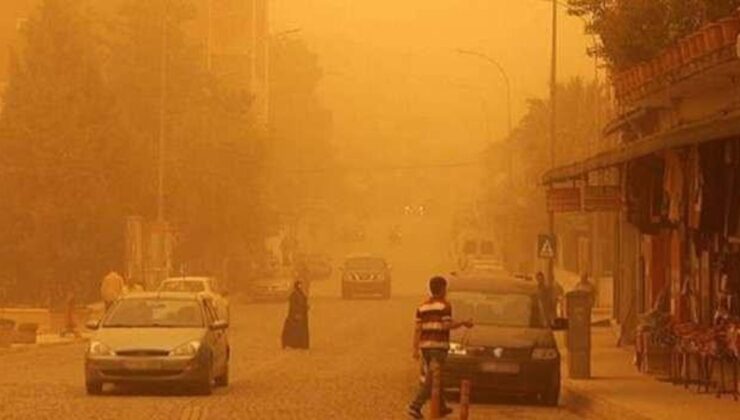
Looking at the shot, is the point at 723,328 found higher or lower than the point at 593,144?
lower

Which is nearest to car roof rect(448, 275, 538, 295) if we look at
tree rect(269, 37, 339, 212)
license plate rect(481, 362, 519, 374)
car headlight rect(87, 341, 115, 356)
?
license plate rect(481, 362, 519, 374)

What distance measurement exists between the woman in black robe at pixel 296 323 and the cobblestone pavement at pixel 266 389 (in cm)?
58

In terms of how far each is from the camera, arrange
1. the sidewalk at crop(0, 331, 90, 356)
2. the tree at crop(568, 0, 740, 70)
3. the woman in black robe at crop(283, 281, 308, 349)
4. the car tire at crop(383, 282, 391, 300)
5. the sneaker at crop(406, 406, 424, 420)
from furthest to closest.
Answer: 1. the car tire at crop(383, 282, 391, 300)
2. the woman in black robe at crop(283, 281, 308, 349)
3. the sidewalk at crop(0, 331, 90, 356)
4. the tree at crop(568, 0, 740, 70)
5. the sneaker at crop(406, 406, 424, 420)

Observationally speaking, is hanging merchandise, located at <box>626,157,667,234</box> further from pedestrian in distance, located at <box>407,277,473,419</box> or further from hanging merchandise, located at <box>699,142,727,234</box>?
pedestrian in distance, located at <box>407,277,473,419</box>

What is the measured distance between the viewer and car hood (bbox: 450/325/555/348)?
1086 inches

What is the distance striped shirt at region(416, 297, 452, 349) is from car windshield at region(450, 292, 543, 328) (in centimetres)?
547

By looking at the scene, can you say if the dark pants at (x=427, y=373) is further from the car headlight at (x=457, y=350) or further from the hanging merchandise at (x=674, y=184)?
the hanging merchandise at (x=674, y=184)

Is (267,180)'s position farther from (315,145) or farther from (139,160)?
(315,145)

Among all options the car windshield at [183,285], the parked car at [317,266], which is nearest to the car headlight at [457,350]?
the car windshield at [183,285]

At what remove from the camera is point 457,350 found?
90.1 ft

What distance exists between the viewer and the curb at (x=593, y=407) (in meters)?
25.2

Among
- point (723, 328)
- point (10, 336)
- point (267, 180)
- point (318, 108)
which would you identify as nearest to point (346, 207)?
point (318, 108)

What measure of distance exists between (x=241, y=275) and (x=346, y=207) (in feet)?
279

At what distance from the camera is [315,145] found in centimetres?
14275
